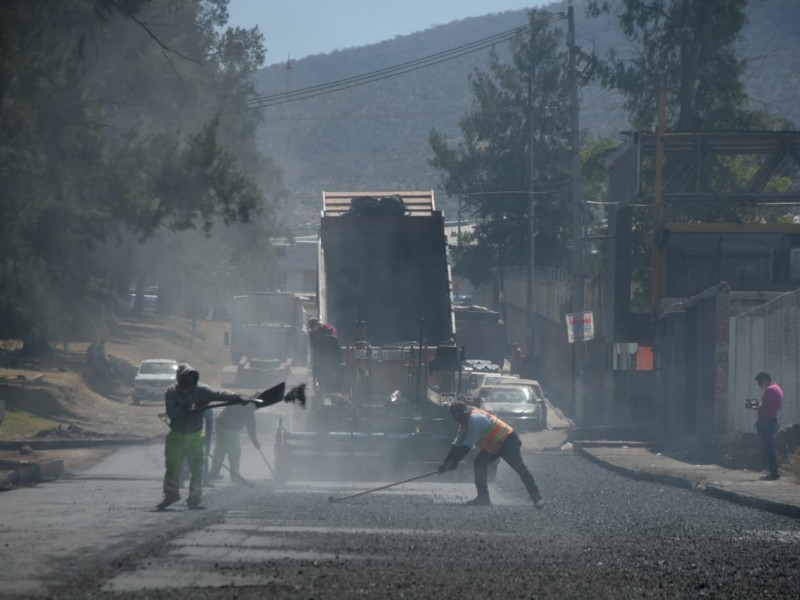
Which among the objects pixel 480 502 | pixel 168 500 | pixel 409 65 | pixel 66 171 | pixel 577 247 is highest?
pixel 409 65

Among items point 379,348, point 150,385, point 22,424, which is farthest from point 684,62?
point 379,348

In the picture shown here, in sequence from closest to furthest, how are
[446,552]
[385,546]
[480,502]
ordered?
[446,552]
[385,546]
[480,502]

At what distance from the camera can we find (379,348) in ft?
65.9

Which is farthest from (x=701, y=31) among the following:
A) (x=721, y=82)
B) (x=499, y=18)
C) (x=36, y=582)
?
(x=499, y=18)

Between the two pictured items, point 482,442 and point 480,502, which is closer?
point 480,502

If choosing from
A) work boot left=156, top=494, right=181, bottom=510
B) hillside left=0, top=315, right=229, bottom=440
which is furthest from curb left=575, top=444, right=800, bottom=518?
hillside left=0, top=315, right=229, bottom=440

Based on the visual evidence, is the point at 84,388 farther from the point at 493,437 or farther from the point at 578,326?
the point at 493,437

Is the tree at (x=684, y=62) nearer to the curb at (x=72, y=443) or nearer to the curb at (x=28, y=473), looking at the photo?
the curb at (x=72, y=443)

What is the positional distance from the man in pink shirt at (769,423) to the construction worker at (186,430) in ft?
29.3

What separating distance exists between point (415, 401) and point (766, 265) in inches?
525

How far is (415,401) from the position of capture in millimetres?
19562

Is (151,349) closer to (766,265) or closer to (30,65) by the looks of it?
(30,65)

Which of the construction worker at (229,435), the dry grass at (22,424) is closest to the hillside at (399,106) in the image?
the dry grass at (22,424)

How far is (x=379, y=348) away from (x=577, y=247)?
1232 cm
